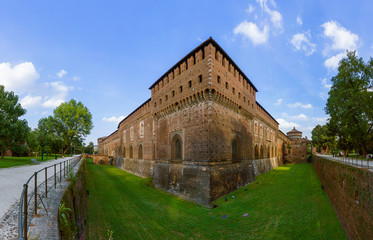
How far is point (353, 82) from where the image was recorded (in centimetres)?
1934

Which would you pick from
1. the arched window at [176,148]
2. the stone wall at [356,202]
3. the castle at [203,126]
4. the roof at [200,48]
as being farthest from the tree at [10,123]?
the stone wall at [356,202]

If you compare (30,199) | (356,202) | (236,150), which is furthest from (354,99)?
(30,199)

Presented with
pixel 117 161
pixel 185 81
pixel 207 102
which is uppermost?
pixel 185 81

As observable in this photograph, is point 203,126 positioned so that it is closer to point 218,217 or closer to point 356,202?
point 218,217

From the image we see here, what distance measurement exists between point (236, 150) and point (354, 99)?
1398 centimetres

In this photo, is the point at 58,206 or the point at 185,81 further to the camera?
the point at 185,81

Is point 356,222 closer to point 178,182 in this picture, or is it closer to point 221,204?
point 221,204

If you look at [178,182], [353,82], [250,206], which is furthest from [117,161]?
[353,82]

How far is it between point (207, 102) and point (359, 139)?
18.7 m

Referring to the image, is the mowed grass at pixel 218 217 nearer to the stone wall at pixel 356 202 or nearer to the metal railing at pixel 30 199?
the stone wall at pixel 356 202

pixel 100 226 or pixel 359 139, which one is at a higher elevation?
pixel 359 139

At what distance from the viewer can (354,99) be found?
18391 mm

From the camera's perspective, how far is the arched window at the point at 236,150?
16.0 m

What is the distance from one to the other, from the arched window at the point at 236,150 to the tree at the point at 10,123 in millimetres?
24427
